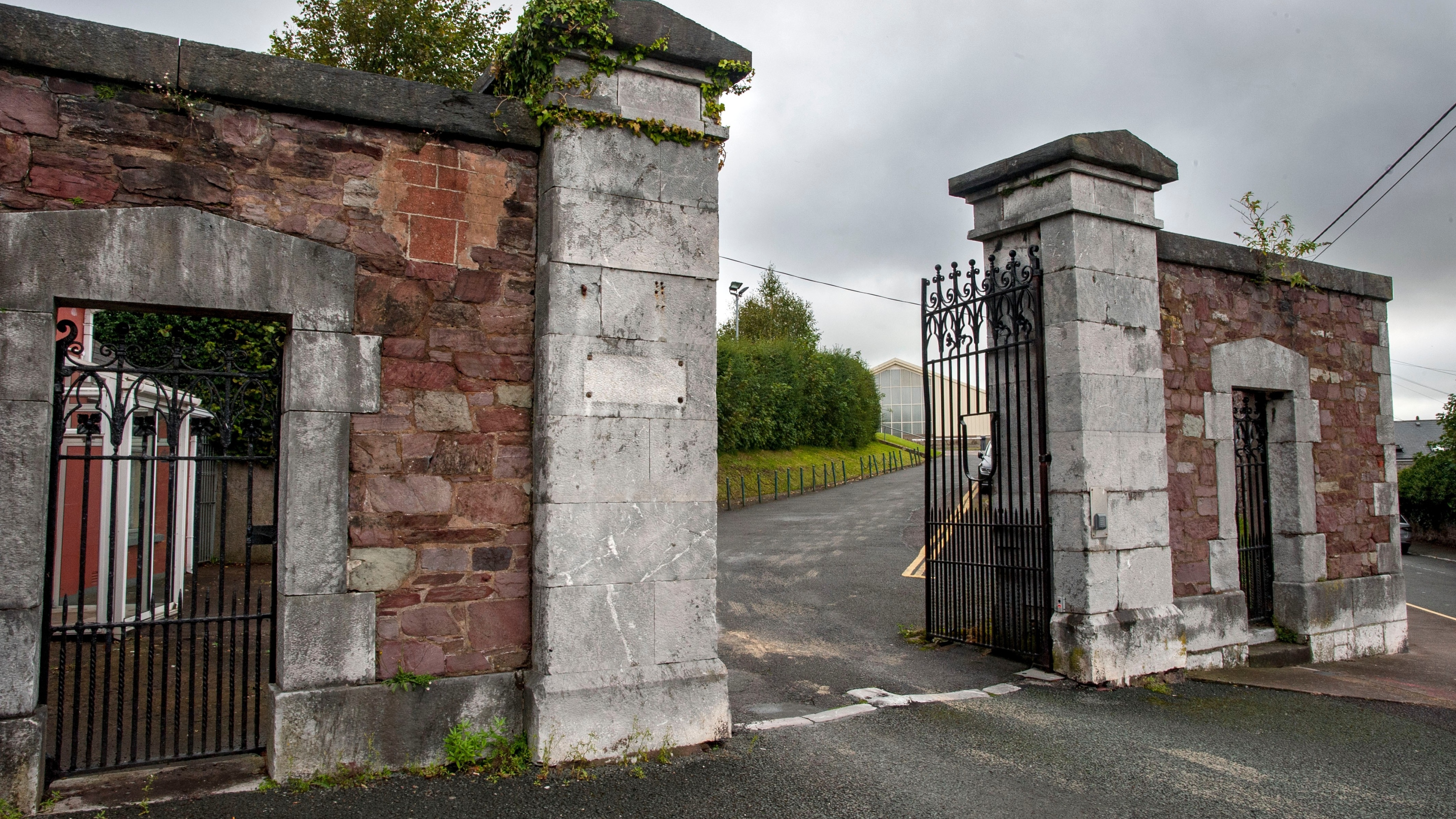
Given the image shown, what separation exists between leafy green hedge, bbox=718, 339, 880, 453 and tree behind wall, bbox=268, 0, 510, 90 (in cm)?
897

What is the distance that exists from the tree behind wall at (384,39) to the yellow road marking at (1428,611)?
15.9 meters

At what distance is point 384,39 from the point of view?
14430 mm

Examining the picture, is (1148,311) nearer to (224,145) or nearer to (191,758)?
(224,145)

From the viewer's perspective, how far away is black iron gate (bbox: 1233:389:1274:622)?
7.55m

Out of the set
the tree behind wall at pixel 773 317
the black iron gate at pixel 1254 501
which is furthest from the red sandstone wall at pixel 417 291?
the tree behind wall at pixel 773 317

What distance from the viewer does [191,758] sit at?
3922mm

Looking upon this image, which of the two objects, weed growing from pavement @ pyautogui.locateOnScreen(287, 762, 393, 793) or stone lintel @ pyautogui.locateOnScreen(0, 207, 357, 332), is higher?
stone lintel @ pyautogui.locateOnScreen(0, 207, 357, 332)

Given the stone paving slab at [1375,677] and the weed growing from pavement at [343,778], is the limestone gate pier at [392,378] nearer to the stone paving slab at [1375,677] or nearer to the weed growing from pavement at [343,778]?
the weed growing from pavement at [343,778]

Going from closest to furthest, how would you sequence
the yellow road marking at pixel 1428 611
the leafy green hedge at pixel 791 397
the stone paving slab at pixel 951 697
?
the stone paving slab at pixel 951 697, the yellow road marking at pixel 1428 611, the leafy green hedge at pixel 791 397

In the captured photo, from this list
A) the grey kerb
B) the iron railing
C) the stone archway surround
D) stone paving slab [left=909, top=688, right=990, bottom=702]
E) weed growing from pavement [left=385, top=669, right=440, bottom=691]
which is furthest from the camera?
the iron railing

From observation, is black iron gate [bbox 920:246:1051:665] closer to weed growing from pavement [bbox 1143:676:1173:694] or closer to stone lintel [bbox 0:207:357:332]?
weed growing from pavement [bbox 1143:676:1173:694]

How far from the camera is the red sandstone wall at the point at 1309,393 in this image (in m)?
6.70

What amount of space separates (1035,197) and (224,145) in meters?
5.17

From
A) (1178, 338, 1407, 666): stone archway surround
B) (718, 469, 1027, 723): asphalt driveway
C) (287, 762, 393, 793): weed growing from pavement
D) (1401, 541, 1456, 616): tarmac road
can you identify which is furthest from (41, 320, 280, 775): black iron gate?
(1401, 541, 1456, 616): tarmac road
